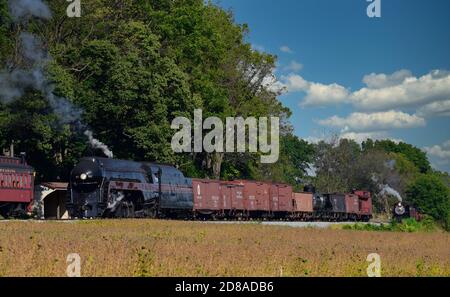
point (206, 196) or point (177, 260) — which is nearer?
point (177, 260)

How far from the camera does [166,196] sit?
158 ft

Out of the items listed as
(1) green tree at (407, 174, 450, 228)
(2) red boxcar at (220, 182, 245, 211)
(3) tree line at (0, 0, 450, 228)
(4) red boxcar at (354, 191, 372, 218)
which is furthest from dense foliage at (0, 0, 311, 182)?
(1) green tree at (407, 174, 450, 228)

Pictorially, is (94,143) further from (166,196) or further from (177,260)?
(177,260)

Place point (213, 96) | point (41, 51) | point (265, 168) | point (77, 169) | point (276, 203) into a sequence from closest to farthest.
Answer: point (77, 169), point (41, 51), point (276, 203), point (213, 96), point (265, 168)

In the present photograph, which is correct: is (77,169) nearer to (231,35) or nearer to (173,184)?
(173,184)

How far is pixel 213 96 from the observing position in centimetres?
7638

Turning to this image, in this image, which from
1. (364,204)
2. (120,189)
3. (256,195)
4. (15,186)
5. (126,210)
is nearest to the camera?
(120,189)

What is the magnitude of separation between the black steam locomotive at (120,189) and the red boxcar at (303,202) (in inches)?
1033

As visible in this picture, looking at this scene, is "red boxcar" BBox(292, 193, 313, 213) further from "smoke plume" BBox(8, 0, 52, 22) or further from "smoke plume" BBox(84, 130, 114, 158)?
"smoke plume" BBox(8, 0, 52, 22)

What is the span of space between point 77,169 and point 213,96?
35546 mm

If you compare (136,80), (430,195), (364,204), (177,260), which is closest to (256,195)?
(136,80)

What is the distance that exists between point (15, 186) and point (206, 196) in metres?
16.2
